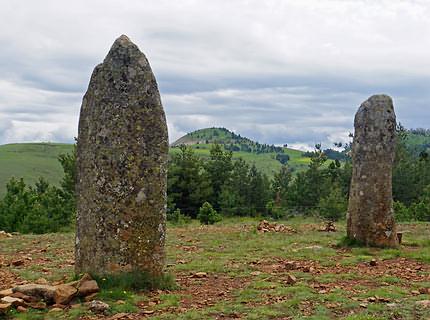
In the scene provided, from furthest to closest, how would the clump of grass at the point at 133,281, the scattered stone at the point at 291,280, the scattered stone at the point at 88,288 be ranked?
the scattered stone at the point at 291,280, the clump of grass at the point at 133,281, the scattered stone at the point at 88,288

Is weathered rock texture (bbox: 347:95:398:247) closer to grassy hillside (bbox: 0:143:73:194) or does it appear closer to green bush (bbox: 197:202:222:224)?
green bush (bbox: 197:202:222:224)

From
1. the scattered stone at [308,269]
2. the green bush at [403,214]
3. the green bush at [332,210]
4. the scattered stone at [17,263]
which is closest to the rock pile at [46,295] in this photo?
the scattered stone at [17,263]

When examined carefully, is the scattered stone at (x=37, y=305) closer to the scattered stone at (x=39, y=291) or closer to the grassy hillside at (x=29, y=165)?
the scattered stone at (x=39, y=291)

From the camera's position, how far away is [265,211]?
49438 millimetres

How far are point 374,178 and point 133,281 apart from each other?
30.8 feet

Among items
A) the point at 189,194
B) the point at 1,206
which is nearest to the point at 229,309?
the point at 1,206

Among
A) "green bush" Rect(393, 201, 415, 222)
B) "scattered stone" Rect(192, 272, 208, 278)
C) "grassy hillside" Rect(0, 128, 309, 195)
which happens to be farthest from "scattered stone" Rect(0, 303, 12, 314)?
"grassy hillside" Rect(0, 128, 309, 195)

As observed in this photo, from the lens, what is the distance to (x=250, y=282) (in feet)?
38.3

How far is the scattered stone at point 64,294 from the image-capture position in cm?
945

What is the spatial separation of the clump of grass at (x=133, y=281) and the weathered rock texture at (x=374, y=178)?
8305mm

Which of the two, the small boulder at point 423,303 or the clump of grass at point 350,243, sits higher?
the clump of grass at point 350,243

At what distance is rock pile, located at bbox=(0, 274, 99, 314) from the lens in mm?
9234

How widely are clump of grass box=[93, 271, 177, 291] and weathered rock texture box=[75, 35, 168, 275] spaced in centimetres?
11

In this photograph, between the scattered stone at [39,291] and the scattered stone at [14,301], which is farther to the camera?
the scattered stone at [39,291]
